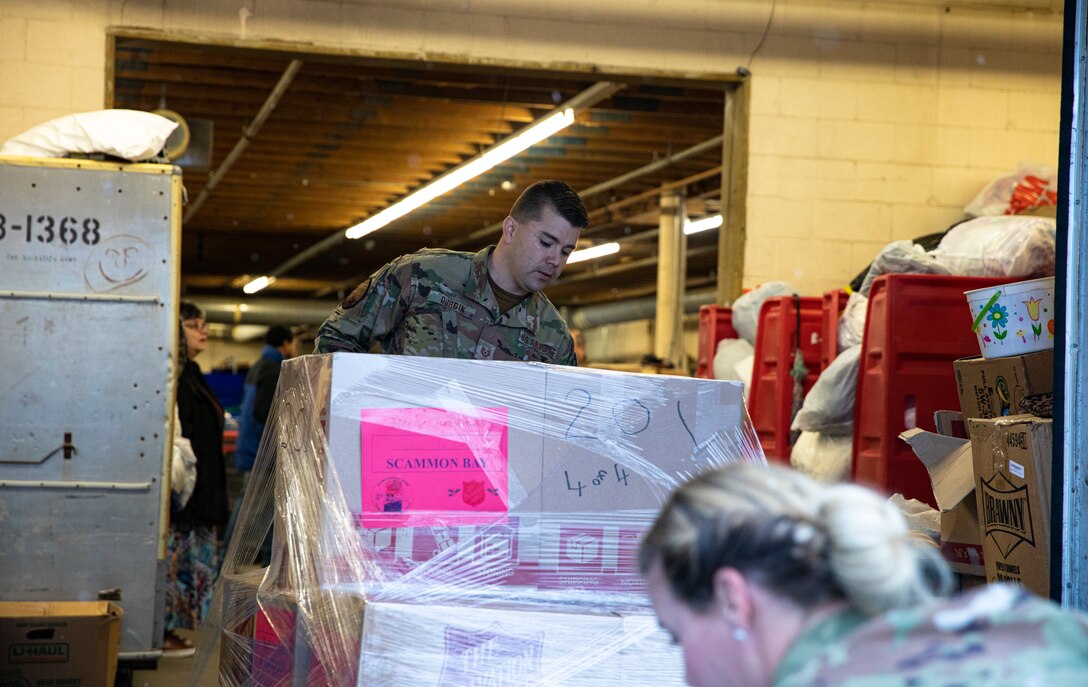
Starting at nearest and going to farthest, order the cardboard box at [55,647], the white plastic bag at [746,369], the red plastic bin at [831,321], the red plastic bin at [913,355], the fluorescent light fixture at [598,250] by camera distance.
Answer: the cardboard box at [55,647]
the red plastic bin at [913,355]
the red plastic bin at [831,321]
the white plastic bag at [746,369]
the fluorescent light fixture at [598,250]

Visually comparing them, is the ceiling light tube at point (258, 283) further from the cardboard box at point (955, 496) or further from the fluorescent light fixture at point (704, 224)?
the cardboard box at point (955, 496)

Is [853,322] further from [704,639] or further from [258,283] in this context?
[258,283]

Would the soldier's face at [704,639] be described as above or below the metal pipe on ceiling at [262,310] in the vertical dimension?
below

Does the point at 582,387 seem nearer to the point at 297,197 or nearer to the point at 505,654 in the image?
the point at 505,654

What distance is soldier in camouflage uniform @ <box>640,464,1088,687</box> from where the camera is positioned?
41.1 inches

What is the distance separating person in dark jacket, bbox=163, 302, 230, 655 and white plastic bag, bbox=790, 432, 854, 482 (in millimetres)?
2799

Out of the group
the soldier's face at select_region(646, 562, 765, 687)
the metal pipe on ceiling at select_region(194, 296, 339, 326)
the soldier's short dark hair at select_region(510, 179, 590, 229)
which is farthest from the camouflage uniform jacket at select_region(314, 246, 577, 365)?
the metal pipe on ceiling at select_region(194, 296, 339, 326)

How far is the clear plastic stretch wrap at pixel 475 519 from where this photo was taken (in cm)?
208

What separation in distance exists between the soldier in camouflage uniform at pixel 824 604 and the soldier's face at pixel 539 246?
1913 millimetres

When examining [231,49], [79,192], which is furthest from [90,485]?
[231,49]

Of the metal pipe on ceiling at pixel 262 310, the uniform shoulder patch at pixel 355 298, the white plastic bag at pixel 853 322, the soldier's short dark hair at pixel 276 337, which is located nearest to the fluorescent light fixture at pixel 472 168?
the soldier's short dark hair at pixel 276 337

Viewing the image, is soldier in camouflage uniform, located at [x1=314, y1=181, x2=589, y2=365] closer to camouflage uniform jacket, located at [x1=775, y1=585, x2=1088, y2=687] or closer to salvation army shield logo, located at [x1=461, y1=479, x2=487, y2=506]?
salvation army shield logo, located at [x1=461, y1=479, x2=487, y2=506]

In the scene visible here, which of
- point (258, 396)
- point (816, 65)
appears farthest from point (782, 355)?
point (258, 396)

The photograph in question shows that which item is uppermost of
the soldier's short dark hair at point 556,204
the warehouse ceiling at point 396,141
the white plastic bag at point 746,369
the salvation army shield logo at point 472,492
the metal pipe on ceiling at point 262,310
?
the warehouse ceiling at point 396,141
